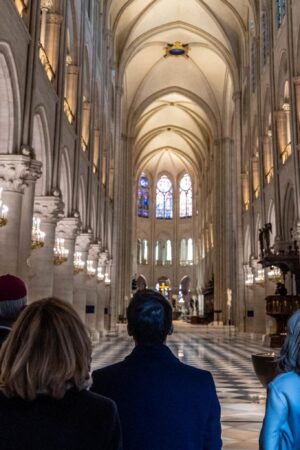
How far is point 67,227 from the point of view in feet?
55.6

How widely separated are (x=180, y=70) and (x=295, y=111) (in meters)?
22.8

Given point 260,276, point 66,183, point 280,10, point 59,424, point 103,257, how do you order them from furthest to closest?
1. point 103,257
2. point 260,276
3. point 280,10
4. point 66,183
5. point 59,424

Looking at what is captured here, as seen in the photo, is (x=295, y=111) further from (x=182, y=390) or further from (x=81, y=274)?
(x=182, y=390)

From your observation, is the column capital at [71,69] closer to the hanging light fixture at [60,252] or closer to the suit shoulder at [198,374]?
the hanging light fixture at [60,252]

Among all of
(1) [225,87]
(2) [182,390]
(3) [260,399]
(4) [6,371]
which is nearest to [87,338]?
(4) [6,371]

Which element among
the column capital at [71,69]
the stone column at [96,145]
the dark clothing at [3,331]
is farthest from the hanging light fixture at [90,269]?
the dark clothing at [3,331]

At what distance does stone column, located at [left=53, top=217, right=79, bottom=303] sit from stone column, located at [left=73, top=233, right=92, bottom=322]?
2.56 meters

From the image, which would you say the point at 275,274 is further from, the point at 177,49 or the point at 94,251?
the point at 177,49

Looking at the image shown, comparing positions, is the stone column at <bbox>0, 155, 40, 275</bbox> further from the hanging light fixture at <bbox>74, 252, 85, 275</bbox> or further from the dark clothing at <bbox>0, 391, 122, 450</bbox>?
the dark clothing at <bbox>0, 391, 122, 450</bbox>

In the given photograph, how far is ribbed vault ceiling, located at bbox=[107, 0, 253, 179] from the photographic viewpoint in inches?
1231

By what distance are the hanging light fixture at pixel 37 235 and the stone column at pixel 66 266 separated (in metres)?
2.95

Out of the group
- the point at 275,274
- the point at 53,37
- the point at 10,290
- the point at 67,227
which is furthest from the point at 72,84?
the point at 10,290

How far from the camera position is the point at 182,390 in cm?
209

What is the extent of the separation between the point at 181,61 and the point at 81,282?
2443cm
